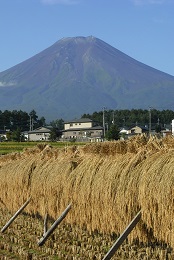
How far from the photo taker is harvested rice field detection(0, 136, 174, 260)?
31.1ft

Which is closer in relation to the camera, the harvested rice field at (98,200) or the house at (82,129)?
the harvested rice field at (98,200)

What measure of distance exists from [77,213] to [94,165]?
4.19 feet

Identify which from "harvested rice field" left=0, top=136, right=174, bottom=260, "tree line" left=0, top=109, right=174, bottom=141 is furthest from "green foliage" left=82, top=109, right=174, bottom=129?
"harvested rice field" left=0, top=136, right=174, bottom=260

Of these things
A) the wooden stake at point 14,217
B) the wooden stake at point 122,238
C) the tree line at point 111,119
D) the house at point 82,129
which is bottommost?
the wooden stake at point 14,217

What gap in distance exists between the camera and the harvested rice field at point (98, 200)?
947cm

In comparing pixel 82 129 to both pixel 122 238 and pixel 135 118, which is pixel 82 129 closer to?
pixel 135 118

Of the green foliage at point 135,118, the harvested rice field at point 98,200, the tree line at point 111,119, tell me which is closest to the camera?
the harvested rice field at point 98,200

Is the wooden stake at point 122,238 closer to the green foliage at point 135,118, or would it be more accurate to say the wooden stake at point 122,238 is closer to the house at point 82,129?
the house at point 82,129

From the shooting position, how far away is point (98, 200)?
11477 millimetres

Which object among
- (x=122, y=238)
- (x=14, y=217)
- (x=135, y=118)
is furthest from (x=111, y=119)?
(x=122, y=238)

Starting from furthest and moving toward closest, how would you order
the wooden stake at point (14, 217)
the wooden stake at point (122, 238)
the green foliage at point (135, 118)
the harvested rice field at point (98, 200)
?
1. the green foliage at point (135, 118)
2. the wooden stake at point (14, 217)
3. the wooden stake at point (122, 238)
4. the harvested rice field at point (98, 200)

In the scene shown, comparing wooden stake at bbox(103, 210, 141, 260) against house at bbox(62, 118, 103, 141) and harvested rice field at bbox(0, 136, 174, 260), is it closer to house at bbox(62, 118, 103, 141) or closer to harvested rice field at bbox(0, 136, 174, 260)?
harvested rice field at bbox(0, 136, 174, 260)

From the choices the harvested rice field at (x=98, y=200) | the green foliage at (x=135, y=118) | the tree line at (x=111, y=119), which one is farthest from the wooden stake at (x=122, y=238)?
the green foliage at (x=135, y=118)

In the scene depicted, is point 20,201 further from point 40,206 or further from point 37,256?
point 37,256
